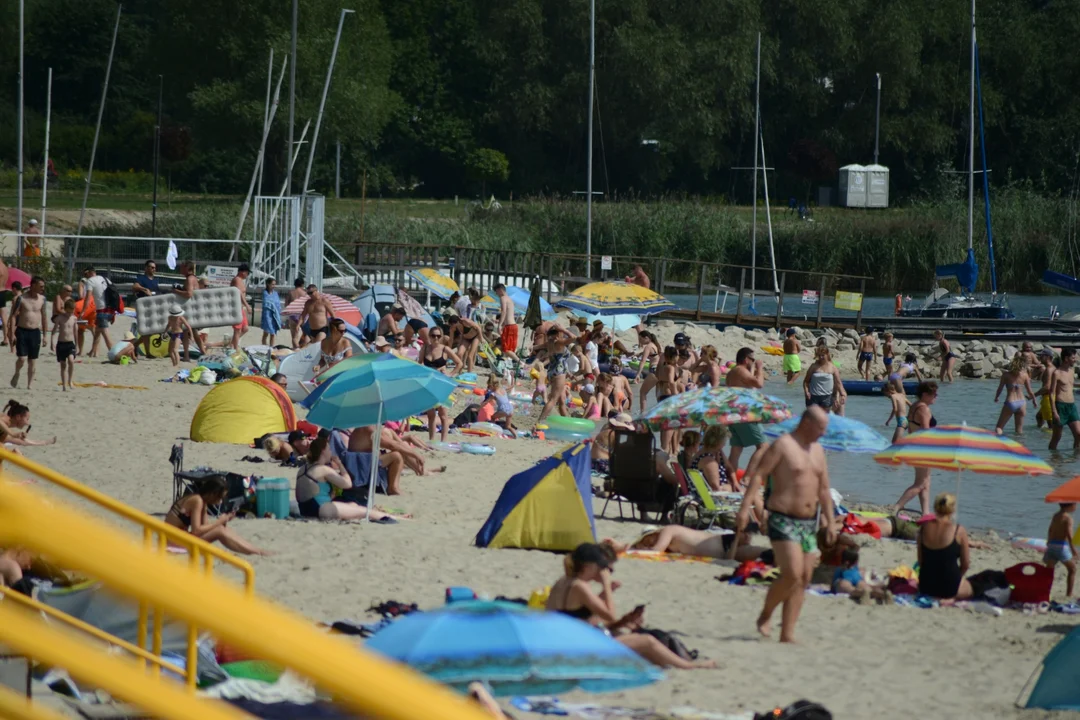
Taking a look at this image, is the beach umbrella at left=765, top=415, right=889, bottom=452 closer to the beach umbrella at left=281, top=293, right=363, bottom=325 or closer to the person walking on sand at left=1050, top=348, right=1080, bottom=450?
the person walking on sand at left=1050, top=348, right=1080, bottom=450

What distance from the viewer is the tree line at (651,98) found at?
5600 centimetres

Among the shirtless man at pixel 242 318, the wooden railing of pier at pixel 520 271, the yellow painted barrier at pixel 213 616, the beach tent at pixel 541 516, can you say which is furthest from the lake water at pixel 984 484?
the yellow painted barrier at pixel 213 616

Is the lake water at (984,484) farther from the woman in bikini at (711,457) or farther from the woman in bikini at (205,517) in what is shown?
the woman in bikini at (205,517)

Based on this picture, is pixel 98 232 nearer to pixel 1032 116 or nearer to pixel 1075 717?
pixel 1075 717

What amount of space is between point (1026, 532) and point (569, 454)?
231 inches

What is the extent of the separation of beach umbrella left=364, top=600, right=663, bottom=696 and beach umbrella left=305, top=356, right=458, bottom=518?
18.0 ft

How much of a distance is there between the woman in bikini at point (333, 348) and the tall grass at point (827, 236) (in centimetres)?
2668

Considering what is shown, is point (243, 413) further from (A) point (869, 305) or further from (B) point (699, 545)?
(A) point (869, 305)

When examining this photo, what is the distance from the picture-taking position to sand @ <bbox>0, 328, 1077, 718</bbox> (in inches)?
281

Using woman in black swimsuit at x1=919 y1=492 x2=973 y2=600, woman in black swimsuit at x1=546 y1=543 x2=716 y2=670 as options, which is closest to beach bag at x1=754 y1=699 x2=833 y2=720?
woman in black swimsuit at x1=546 y1=543 x2=716 y2=670

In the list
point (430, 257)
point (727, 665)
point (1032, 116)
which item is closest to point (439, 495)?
point (727, 665)

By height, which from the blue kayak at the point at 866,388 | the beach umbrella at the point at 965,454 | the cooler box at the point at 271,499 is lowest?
the blue kayak at the point at 866,388

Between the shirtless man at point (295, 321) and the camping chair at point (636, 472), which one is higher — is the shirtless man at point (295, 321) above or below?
above

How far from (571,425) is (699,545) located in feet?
21.0
